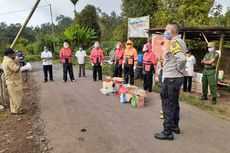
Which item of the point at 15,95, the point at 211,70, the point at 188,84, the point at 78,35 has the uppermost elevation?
the point at 78,35

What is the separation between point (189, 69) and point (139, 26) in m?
3.81

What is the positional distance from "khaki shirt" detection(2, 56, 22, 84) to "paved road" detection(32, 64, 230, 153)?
1.17 m

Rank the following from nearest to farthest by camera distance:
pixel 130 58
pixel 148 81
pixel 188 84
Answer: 1. pixel 148 81
2. pixel 130 58
3. pixel 188 84

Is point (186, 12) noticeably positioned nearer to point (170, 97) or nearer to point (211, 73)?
point (211, 73)

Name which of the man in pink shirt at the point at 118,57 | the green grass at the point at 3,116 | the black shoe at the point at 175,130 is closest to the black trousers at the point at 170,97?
the black shoe at the point at 175,130

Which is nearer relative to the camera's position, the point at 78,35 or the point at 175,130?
the point at 175,130

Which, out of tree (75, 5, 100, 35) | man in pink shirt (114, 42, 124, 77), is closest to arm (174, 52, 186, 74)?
man in pink shirt (114, 42, 124, 77)

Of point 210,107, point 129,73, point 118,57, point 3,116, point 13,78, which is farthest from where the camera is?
point 118,57

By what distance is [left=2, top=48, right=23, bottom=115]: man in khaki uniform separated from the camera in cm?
673

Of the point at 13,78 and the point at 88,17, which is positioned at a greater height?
the point at 88,17

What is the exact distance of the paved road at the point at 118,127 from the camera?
4.68 meters

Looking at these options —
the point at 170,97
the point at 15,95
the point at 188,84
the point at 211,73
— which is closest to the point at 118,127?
the point at 170,97

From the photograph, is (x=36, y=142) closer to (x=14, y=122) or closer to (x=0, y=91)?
(x=14, y=122)

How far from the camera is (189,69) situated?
9656 millimetres
